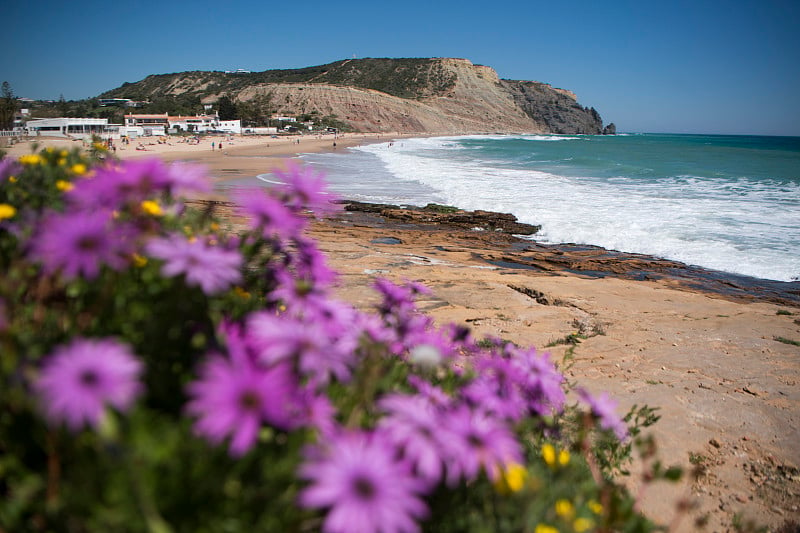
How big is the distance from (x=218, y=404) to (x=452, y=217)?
51.1 feet

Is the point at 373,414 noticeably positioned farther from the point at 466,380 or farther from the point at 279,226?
the point at 279,226

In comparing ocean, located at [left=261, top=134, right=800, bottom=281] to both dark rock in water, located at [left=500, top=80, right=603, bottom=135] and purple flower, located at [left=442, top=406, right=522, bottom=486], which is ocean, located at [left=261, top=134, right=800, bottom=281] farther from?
dark rock in water, located at [left=500, top=80, right=603, bottom=135]

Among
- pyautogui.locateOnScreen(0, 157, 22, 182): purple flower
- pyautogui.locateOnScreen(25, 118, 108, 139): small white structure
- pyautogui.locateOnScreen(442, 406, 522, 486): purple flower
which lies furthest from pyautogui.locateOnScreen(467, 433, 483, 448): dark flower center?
pyautogui.locateOnScreen(25, 118, 108, 139): small white structure

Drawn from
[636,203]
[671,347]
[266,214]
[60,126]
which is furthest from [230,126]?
[266,214]

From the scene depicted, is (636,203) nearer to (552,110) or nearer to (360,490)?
(360,490)

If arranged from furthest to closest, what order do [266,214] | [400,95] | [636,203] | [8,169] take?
[400,95] → [636,203] → [8,169] → [266,214]

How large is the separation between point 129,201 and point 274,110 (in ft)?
432

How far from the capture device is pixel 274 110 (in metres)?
124

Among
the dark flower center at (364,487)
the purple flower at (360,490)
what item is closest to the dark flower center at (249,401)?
the purple flower at (360,490)

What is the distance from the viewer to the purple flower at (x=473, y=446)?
1274 mm

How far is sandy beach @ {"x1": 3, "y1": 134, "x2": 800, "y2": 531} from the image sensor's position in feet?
11.8

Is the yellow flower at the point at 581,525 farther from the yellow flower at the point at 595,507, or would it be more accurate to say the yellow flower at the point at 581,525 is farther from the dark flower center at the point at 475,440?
the dark flower center at the point at 475,440

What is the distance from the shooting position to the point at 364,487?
1.07 m

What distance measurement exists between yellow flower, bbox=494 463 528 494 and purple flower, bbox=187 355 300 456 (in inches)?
28.5
